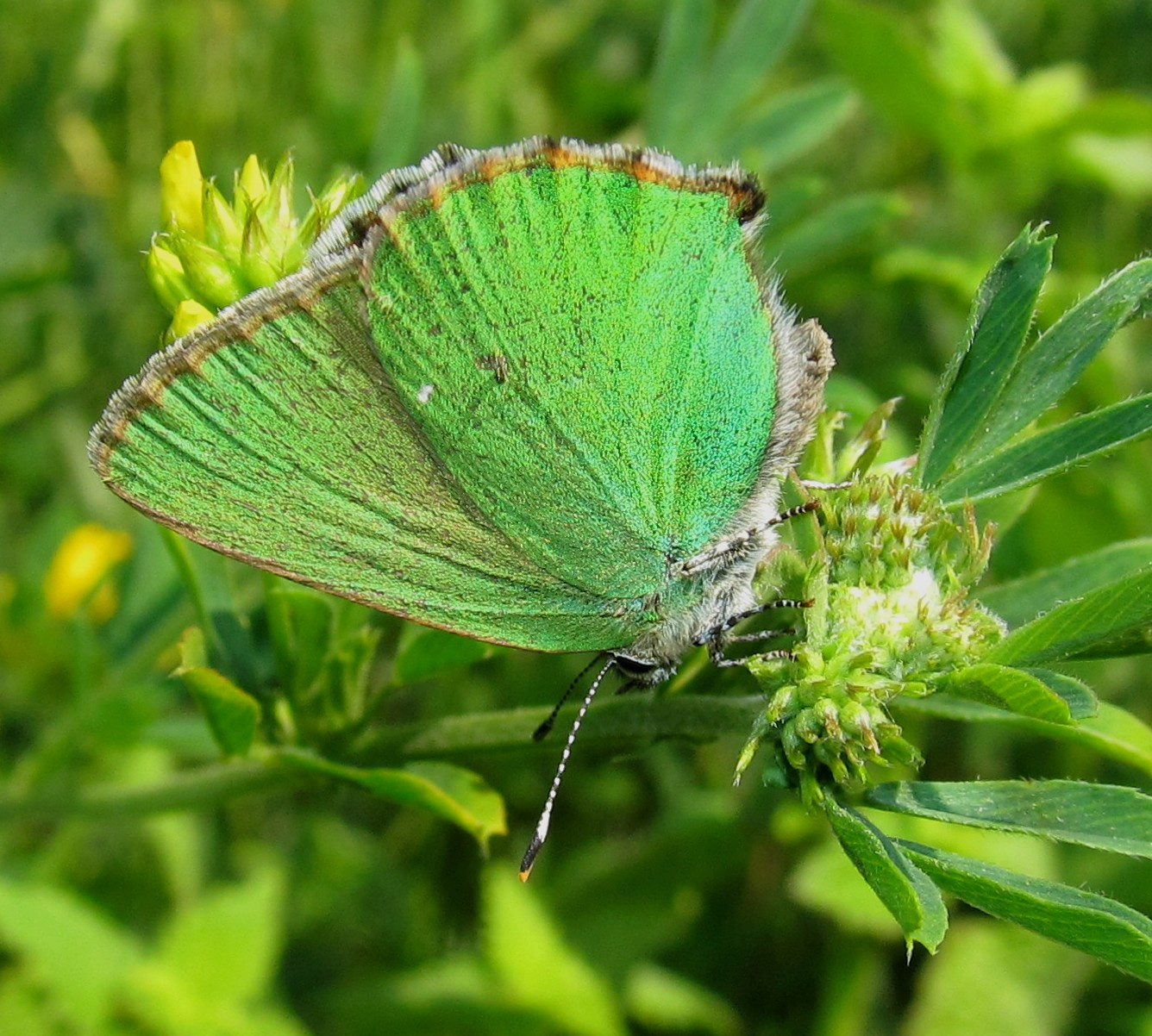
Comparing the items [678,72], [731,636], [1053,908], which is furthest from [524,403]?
[678,72]

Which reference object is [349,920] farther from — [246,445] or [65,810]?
[246,445]

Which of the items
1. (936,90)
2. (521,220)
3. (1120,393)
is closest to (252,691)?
(521,220)

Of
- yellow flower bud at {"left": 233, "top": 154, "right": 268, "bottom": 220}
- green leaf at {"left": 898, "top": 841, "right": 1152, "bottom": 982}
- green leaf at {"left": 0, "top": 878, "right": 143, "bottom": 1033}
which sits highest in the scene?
yellow flower bud at {"left": 233, "top": 154, "right": 268, "bottom": 220}

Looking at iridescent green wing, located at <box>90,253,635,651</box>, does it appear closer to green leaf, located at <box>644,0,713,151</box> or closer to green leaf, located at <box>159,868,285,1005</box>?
green leaf, located at <box>644,0,713,151</box>

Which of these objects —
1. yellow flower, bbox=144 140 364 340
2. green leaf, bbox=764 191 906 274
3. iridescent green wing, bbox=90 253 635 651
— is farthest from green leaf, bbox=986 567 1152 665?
green leaf, bbox=764 191 906 274

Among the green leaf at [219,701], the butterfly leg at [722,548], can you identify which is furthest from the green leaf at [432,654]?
the butterfly leg at [722,548]

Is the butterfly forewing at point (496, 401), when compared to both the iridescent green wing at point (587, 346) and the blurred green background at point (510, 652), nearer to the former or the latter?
the iridescent green wing at point (587, 346)

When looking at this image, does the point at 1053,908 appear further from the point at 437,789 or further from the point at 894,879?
the point at 437,789
